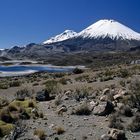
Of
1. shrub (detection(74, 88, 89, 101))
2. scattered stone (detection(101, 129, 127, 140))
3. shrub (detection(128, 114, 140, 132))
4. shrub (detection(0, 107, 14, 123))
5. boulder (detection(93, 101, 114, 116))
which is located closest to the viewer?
scattered stone (detection(101, 129, 127, 140))

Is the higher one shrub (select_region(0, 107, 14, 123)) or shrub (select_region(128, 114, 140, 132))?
shrub (select_region(0, 107, 14, 123))

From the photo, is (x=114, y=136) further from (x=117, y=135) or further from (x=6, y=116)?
(x=6, y=116)

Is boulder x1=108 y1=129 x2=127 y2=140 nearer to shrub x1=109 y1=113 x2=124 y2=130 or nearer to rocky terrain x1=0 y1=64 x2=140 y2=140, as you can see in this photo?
rocky terrain x1=0 y1=64 x2=140 y2=140

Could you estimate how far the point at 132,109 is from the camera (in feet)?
67.9

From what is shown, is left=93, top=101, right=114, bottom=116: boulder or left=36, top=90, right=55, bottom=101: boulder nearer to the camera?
left=93, top=101, right=114, bottom=116: boulder

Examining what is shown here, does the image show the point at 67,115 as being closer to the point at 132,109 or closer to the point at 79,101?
the point at 132,109

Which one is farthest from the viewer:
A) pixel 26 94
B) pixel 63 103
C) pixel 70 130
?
pixel 26 94

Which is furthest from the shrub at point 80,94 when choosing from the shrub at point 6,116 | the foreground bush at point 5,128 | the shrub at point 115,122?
the foreground bush at point 5,128

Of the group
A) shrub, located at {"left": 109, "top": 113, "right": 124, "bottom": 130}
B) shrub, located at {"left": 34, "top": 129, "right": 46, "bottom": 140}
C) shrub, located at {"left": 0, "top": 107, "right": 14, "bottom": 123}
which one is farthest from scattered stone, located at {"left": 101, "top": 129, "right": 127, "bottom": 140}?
shrub, located at {"left": 0, "top": 107, "right": 14, "bottom": 123}

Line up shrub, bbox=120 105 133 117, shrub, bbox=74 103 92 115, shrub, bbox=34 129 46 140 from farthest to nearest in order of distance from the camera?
shrub, bbox=74 103 92 115 → shrub, bbox=120 105 133 117 → shrub, bbox=34 129 46 140

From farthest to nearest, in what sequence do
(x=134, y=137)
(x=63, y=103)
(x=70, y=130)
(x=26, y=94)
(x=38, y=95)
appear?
1. (x=26, y=94)
2. (x=38, y=95)
3. (x=63, y=103)
4. (x=70, y=130)
5. (x=134, y=137)

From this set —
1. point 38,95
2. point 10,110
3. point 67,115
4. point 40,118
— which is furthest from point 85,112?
point 38,95

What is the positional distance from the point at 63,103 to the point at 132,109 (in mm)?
5865

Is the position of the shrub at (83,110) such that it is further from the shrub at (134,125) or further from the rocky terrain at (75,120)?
the shrub at (134,125)
